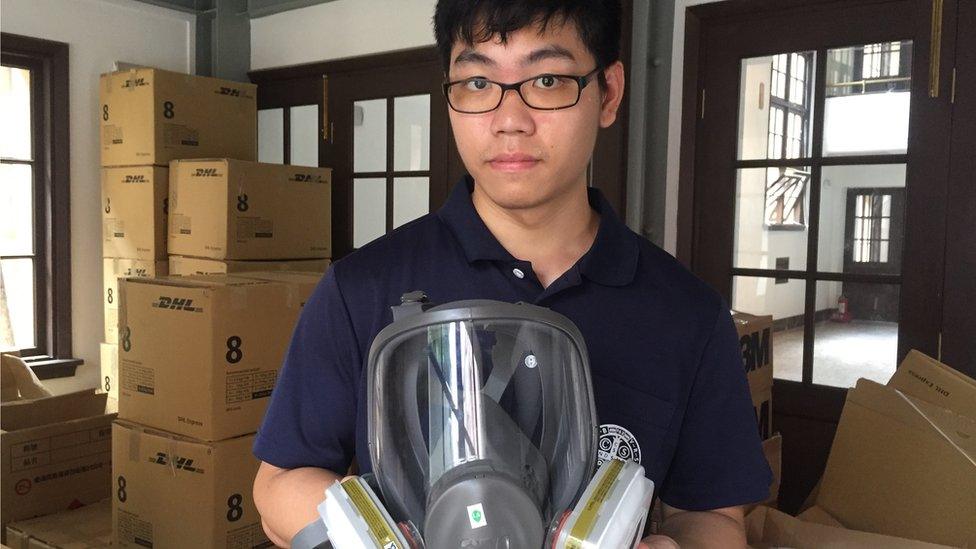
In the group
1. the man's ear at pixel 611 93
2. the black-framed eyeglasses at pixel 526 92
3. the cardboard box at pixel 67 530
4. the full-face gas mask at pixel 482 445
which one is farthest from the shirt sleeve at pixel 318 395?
the cardboard box at pixel 67 530

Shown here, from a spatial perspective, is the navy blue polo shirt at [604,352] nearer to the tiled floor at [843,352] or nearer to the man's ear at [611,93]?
the man's ear at [611,93]

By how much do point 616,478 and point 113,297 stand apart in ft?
10.7

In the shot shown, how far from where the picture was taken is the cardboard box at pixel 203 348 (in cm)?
189

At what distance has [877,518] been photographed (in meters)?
1.71

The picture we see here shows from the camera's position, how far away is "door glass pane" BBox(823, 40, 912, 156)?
230 cm

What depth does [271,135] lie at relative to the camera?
12.7ft

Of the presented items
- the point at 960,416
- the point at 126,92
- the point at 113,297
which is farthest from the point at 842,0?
the point at 113,297

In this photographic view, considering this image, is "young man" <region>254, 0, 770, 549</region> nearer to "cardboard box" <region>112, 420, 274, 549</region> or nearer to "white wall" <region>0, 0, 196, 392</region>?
"cardboard box" <region>112, 420, 274, 549</region>

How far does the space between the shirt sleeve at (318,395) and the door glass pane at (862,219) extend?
6.58 feet

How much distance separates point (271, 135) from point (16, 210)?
1139 millimetres

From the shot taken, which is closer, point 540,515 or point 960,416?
point 540,515

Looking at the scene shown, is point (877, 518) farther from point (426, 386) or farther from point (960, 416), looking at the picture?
point (426, 386)

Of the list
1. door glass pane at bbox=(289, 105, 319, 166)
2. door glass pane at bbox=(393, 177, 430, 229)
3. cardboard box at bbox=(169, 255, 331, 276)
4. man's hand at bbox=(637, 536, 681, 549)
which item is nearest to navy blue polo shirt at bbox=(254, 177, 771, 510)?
man's hand at bbox=(637, 536, 681, 549)

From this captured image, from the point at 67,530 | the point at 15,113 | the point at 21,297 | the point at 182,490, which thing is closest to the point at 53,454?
the point at 67,530
